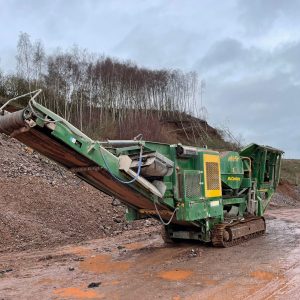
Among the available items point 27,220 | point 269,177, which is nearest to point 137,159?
point 27,220

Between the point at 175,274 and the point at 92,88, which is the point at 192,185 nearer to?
the point at 175,274

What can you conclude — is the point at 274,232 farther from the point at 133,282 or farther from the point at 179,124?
the point at 179,124

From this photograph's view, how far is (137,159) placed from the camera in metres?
8.08

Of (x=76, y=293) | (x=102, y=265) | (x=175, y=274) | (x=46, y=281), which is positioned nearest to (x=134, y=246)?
(x=102, y=265)

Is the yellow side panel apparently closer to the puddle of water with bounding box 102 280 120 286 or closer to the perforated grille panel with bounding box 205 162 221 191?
the perforated grille panel with bounding box 205 162 221 191

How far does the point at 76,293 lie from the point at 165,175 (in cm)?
286

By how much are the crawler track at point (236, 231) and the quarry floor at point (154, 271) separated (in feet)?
0.67

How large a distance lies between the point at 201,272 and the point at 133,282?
124 centimetres

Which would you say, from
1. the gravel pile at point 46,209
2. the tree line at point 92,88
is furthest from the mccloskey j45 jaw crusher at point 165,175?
the tree line at point 92,88

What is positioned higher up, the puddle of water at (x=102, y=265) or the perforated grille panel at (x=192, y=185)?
the perforated grille panel at (x=192, y=185)

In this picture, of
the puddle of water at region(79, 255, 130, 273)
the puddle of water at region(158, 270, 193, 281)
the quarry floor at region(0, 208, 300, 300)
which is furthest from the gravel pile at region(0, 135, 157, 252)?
the puddle of water at region(158, 270, 193, 281)

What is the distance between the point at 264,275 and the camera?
7.12 metres

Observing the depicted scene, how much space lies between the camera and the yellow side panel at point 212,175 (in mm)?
9430

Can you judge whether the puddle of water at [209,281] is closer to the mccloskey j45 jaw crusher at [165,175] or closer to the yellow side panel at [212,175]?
the mccloskey j45 jaw crusher at [165,175]
